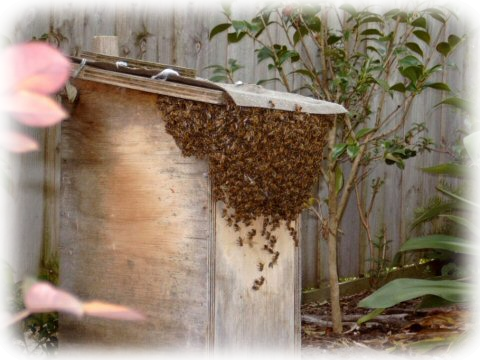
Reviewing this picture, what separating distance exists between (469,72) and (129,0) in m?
3.19

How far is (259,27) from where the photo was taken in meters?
3.38

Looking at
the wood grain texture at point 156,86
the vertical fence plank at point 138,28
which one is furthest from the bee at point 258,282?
the vertical fence plank at point 138,28

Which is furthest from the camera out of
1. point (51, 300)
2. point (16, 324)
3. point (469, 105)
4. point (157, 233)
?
point (469, 105)

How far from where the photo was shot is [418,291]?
3.29 m

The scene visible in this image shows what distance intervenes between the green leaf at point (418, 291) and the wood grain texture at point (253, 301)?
2.41 feet

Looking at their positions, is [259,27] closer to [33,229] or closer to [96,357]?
[33,229]

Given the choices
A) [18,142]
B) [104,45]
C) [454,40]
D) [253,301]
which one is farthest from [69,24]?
[18,142]

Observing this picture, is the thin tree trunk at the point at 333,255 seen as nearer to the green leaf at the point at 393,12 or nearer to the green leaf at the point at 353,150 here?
the green leaf at the point at 353,150

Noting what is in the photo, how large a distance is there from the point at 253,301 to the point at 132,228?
0.45 metres

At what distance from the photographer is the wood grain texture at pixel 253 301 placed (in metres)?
2.26

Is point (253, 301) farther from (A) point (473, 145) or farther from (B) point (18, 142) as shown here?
(B) point (18, 142)

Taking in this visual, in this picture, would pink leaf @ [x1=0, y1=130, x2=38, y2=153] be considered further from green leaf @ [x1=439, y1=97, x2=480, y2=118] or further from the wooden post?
green leaf @ [x1=439, y1=97, x2=480, y2=118]

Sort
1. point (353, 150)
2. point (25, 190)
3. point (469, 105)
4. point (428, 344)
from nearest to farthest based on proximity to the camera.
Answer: point (25, 190) → point (353, 150) → point (428, 344) → point (469, 105)

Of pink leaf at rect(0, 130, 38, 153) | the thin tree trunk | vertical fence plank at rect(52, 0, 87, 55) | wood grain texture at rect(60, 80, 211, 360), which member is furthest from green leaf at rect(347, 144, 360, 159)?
pink leaf at rect(0, 130, 38, 153)
